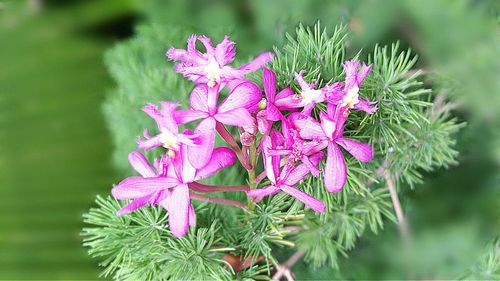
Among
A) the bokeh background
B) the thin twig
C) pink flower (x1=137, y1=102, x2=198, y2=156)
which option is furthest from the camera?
the bokeh background

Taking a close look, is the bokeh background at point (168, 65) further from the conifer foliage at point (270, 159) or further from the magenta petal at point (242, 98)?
the magenta petal at point (242, 98)

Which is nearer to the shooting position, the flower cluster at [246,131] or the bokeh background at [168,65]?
the flower cluster at [246,131]

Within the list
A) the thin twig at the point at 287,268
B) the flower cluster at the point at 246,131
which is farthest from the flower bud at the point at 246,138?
the thin twig at the point at 287,268

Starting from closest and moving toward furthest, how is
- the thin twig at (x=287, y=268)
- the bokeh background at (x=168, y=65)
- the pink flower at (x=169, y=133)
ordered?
the pink flower at (x=169, y=133), the thin twig at (x=287, y=268), the bokeh background at (x=168, y=65)

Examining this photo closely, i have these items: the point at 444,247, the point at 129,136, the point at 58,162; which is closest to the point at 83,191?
the point at 58,162

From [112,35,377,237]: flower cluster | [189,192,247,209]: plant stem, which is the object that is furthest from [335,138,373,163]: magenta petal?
[189,192,247,209]: plant stem

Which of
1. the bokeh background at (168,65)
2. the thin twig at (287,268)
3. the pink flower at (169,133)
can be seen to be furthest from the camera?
the bokeh background at (168,65)

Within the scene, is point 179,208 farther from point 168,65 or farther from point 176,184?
point 168,65

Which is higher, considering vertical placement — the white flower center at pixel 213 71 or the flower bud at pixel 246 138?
the white flower center at pixel 213 71

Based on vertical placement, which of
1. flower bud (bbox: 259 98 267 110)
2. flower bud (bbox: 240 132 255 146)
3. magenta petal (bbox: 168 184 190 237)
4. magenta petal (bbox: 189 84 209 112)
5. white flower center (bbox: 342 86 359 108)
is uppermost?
magenta petal (bbox: 189 84 209 112)

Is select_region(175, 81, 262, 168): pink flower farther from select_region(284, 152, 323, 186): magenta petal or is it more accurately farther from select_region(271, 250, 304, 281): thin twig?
select_region(271, 250, 304, 281): thin twig
